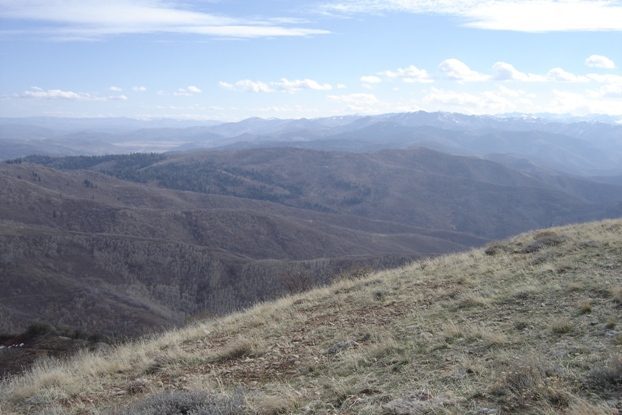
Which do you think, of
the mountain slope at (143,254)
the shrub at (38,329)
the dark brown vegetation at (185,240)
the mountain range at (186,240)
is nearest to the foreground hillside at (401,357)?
the shrub at (38,329)

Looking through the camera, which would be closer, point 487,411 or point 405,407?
point 487,411

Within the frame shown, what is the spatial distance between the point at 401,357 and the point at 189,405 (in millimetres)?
2772

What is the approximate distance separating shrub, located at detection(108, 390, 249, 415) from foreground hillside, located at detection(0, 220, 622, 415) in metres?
0.02

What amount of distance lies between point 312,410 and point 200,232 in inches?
3586

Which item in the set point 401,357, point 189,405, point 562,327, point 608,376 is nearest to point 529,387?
point 608,376

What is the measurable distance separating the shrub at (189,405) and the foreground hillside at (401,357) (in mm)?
17

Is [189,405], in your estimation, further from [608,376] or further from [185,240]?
[185,240]

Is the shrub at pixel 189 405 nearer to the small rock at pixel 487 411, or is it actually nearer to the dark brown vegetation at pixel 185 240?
the small rock at pixel 487 411

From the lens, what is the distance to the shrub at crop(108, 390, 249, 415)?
461 cm

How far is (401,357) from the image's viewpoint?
6109 mm

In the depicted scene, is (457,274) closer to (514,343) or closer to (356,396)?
(514,343)

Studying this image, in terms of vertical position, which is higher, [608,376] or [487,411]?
[608,376]

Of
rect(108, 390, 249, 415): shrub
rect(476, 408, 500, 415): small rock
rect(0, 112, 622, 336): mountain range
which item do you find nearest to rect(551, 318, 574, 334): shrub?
rect(476, 408, 500, 415): small rock

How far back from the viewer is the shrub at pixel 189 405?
182 inches
